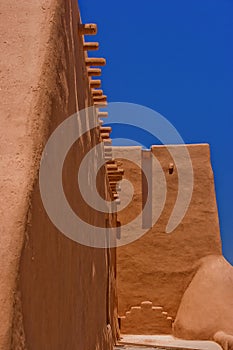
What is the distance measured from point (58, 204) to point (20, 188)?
2.78ft

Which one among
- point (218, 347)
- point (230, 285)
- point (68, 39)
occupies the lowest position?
point (218, 347)

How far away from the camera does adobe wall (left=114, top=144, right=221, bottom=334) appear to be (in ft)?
41.4

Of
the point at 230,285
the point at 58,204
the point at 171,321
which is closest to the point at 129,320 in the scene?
the point at 171,321

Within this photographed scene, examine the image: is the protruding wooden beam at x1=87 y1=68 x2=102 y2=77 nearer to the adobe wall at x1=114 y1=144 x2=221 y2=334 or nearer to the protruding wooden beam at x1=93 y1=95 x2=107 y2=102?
the protruding wooden beam at x1=93 y1=95 x2=107 y2=102

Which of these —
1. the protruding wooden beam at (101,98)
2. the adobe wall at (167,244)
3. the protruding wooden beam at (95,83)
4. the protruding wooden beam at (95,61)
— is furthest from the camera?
the adobe wall at (167,244)

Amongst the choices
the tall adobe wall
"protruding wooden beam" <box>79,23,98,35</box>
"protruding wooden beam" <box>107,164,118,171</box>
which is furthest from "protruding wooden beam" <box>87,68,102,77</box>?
"protruding wooden beam" <box>107,164,118,171</box>

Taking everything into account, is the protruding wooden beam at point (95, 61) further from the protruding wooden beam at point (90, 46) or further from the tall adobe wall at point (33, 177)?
the tall adobe wall at point (33, 177)

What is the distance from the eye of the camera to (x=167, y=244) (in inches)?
512

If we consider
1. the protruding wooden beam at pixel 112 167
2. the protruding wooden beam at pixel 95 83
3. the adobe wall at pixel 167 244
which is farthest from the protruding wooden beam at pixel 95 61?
the adobe wall at pixel 167 244

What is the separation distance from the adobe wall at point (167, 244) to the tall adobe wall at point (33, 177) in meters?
9.21

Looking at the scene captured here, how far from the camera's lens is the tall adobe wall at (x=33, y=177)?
1.92 meters

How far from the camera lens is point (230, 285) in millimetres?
12047

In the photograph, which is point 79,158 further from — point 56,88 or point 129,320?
point 129,320

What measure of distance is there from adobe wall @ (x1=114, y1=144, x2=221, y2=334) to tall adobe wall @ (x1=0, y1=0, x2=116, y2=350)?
9213 millimetres
